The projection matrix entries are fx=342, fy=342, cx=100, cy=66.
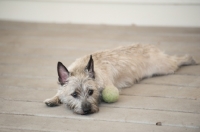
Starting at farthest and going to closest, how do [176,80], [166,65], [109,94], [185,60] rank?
[185,60] < [166,65] < [176,80] < [109,94]

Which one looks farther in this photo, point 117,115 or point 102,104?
point 102,104

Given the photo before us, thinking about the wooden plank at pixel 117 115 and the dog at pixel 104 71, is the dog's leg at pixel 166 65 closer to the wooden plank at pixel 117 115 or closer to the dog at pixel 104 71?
the dog at pixel 104 71

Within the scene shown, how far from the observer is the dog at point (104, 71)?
288cm

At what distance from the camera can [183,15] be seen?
539 cm

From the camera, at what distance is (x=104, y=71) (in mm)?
3301

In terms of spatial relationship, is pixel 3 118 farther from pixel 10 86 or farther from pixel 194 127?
pixel 194 127

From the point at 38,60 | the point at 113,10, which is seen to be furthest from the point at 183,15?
the point at 38,60

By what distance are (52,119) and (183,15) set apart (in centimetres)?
330

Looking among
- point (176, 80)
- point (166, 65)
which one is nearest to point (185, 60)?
point (166, 65)

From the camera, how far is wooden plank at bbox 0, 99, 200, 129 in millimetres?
2721

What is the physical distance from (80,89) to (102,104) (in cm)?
34

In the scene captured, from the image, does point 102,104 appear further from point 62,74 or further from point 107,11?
point 107,11

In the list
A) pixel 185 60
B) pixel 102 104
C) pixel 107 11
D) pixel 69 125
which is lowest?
pixel 69 125

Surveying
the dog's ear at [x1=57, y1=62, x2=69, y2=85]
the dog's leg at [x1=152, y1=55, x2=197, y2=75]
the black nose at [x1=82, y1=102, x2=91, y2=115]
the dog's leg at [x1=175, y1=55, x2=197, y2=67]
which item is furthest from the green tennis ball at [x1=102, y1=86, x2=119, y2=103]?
the dog's leg at [x1=175, y1=55, x2=197, y2=67]
